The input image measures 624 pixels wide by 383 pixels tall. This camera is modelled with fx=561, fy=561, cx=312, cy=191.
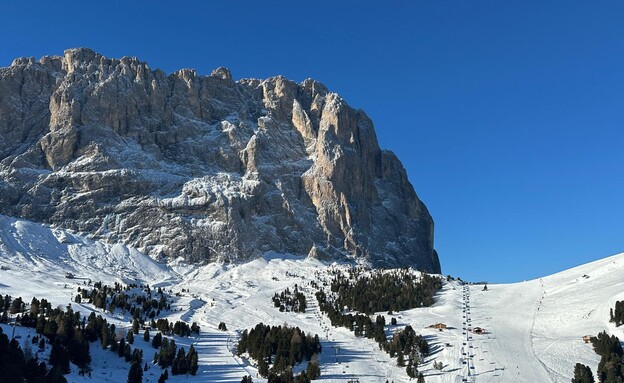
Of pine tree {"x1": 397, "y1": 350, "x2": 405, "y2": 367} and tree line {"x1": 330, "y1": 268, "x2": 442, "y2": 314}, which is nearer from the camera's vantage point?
pine tree {"x1": 397, "y1": 350, "x2": 405, "y2": 367}

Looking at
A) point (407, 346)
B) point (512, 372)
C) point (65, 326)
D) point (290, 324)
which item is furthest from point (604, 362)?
point (65, 326)

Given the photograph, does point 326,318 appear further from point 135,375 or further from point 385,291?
point 135,375

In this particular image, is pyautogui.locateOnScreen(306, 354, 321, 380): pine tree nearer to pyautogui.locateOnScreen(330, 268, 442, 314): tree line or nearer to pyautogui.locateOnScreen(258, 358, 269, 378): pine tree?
pyautogui.locateOnScreen(258, 358, 269, 378): pine tree

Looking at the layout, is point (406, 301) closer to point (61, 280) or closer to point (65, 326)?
point (65, 326)

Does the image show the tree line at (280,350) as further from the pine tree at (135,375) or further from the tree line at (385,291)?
the tree line at (385,291)

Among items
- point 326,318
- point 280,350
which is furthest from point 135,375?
point 326,318

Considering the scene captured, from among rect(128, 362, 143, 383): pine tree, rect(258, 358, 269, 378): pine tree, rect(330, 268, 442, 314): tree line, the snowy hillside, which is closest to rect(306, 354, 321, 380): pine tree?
the snowy hillside

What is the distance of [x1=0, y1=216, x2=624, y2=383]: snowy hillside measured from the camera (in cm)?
8456

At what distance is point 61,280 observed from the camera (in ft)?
502

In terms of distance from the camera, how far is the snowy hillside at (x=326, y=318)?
277 ft

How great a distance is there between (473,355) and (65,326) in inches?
2483

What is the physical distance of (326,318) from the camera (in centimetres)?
12850

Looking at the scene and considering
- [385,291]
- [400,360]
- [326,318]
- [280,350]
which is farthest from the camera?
[385,291]

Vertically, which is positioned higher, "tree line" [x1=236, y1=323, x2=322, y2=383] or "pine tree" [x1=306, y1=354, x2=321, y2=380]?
"tree line" [x1=236, y1=323, x2=322, y2=383]
